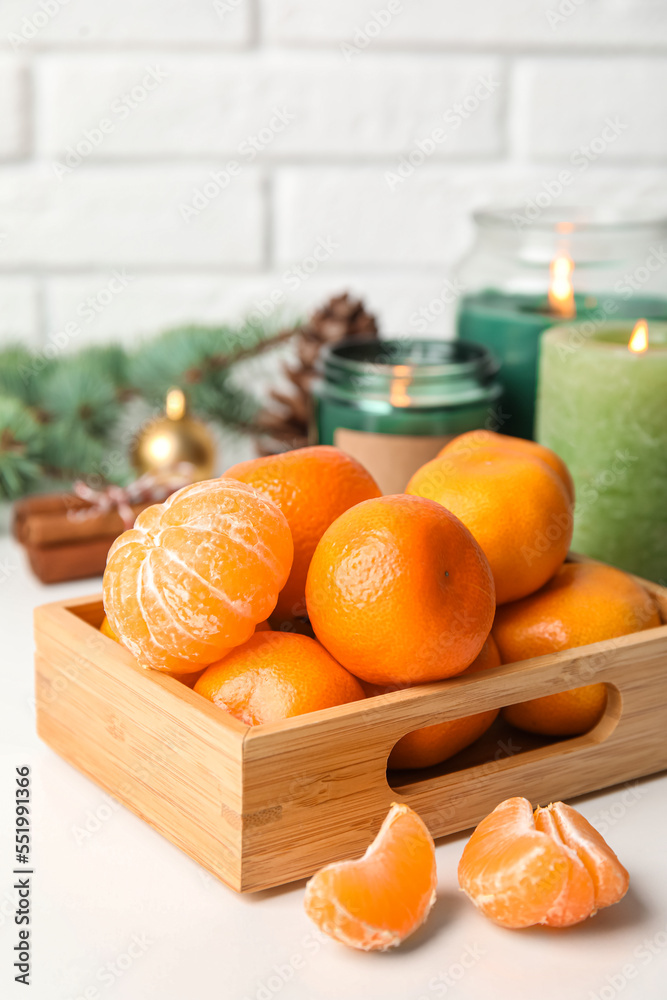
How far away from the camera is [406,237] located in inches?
50.6

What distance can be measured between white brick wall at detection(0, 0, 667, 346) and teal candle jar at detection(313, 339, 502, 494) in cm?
41

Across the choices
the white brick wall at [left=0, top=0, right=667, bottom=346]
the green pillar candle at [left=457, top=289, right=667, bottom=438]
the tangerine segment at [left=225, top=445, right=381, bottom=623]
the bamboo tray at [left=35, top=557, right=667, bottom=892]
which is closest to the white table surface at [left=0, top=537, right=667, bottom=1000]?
the bamboo tray at [left=35, top=557, right=667, bottom=892]

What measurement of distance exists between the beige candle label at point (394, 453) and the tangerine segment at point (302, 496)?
255mm

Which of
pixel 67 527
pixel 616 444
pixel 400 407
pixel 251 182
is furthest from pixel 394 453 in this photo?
pixel 251 182

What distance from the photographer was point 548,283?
0.92 meters

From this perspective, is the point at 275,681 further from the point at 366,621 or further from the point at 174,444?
the point at 174,444

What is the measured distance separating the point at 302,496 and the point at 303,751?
15 cm

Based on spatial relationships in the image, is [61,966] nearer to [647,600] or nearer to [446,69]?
[647,600]

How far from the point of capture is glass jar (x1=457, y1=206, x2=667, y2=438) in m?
0.90

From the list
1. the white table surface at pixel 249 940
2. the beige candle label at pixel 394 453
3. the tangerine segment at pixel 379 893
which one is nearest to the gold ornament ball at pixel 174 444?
the beige candle label at pixel 394 453

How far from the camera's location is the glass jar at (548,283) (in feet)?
2.94

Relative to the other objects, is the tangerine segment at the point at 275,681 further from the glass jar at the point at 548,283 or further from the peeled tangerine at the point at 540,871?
the glass jar at the point at 548,283

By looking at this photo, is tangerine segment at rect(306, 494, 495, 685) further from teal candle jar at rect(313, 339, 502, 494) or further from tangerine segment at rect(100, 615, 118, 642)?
teal candle jar at rect(313, 339, 502, 494)

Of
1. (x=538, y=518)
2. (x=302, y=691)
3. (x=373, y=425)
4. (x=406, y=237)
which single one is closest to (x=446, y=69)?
(x=406, y=237)
